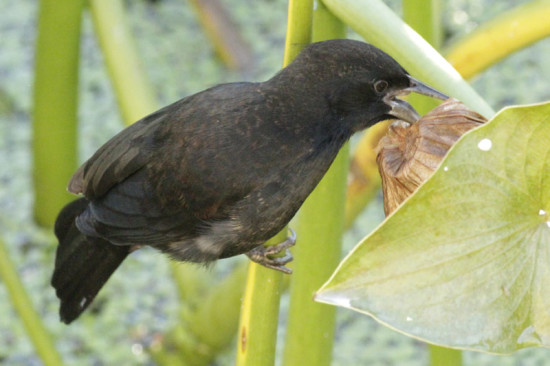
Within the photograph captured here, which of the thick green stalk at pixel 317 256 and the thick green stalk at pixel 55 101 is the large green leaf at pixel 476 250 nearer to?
the thick green stalk at pixel 317 256

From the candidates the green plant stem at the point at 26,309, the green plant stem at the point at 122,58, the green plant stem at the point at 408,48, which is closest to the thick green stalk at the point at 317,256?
the green plant stem at the point at 408,48

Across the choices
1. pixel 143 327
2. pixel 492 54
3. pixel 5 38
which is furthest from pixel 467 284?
pixel 5 38

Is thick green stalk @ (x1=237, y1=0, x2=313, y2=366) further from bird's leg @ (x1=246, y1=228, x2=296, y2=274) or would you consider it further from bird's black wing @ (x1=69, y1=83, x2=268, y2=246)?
bird's black wing @ (x1=69, y1=83, x2=268, y2=246)

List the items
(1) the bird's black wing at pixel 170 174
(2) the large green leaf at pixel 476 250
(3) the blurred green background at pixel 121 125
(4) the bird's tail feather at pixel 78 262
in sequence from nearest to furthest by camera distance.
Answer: (2) the large green leaf at pixel 476 250
(1) the bird's black wing at pixel 170 174
(4) the bird's tail feather at pixel 78 262
(3) the blurred green background at pixel 121 125

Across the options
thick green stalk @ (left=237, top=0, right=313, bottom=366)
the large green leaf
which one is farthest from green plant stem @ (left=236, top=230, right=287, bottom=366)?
the large green leaf

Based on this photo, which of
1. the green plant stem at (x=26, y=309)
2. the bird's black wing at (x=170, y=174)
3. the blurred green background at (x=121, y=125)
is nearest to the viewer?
the bird's black wing at (x=170, y=174)

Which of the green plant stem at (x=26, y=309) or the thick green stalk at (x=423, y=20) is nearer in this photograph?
the thick green stalk at (x=423, y=20)
